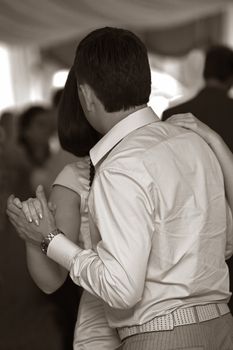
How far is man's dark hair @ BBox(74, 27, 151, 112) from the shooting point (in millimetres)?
1710

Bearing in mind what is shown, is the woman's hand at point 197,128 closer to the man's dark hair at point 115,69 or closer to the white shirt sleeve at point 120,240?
the man's dark hair at point 115,69

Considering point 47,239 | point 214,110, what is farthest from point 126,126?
point 214,110

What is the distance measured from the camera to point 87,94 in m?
1.75

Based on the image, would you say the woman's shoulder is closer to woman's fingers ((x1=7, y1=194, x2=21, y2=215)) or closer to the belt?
woman's fingers ((x1=7, y1=194, x2=21, y2=215))

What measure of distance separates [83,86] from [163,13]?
16.9 ft

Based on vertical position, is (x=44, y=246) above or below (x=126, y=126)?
below

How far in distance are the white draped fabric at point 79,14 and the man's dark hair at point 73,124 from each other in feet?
9.80

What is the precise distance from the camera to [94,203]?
1.64m

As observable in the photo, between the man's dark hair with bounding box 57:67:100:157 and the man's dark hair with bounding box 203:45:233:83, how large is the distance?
4.12 ft

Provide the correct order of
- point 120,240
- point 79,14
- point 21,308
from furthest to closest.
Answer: point 79,14 → point 21,308 → point 120,240

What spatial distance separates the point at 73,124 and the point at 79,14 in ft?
13.7

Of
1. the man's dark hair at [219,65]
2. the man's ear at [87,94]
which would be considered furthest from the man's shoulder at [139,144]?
the man's dark hair at [219,65]

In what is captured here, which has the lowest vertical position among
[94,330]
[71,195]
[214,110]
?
[94,330]

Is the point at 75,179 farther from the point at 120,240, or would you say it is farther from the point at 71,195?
the point at 120,240
